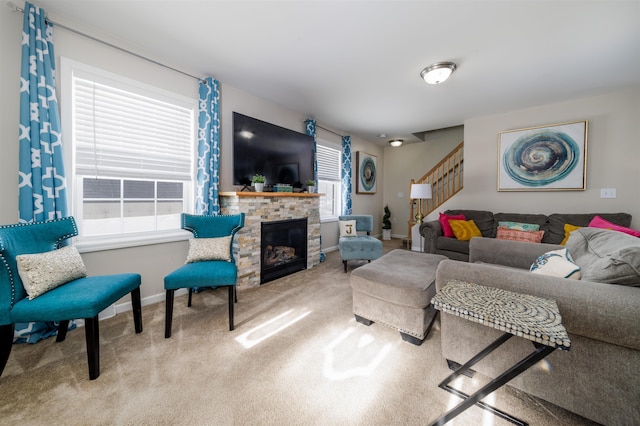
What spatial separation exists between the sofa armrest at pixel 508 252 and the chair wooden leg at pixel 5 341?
3725 mm

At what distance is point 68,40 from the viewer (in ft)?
6.60

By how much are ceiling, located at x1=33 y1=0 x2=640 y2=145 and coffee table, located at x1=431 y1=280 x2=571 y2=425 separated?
2.04 metres

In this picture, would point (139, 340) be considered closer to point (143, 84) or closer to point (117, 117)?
point (117, 117)

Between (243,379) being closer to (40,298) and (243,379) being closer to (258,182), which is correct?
(40,298)

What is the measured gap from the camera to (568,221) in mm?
3311

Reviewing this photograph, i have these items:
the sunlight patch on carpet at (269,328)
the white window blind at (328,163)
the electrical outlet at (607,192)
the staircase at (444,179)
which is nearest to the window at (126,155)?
the sunlight patch on carpet at (269,328)

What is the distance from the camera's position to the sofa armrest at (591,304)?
101 cm

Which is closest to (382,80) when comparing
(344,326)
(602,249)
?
(602,249)

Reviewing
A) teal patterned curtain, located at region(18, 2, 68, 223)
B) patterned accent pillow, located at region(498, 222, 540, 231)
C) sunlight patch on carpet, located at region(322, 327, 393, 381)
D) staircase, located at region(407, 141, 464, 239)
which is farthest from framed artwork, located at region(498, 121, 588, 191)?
teal patterned curtain, located at region(18, 2, 68, 223)

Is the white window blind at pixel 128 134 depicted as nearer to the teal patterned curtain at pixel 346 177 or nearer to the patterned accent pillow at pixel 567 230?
the teal patterned curtain at pixel 346 177

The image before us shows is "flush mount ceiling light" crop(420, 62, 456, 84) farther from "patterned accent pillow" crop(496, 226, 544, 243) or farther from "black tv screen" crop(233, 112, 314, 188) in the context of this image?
"patterned accent pillow" crop(496, 226, 544, 243)

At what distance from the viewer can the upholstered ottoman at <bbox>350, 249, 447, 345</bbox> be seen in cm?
179

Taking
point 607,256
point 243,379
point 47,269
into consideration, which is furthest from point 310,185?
point 607,256

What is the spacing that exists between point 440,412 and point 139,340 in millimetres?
2152
